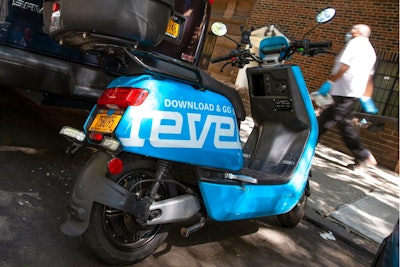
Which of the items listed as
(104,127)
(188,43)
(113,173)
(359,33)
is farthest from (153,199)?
(359,33)

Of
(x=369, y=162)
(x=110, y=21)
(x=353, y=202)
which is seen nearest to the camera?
(x=110, y=21)

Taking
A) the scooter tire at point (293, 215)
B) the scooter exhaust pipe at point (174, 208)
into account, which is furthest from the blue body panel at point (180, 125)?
the scooter tire at point (293, 215)

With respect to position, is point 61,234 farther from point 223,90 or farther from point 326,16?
point 326,16

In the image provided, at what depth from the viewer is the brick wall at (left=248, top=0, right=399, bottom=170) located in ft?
24.8

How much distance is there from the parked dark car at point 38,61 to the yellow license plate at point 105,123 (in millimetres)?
970

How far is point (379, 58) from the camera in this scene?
8062mm

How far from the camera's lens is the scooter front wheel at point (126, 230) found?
6.99 feet

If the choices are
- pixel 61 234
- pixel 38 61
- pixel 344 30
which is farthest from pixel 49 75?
pixel 344 30

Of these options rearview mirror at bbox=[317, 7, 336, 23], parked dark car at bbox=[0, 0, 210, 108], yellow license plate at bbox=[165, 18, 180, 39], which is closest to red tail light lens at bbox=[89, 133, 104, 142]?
yellow license plate at bbox=[165, 18, 180, 39]

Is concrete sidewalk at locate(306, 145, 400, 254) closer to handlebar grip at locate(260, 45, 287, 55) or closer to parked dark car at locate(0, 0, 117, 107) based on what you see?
handlebar grip at locate(260, 45, 287, 55)

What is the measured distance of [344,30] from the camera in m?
8.66

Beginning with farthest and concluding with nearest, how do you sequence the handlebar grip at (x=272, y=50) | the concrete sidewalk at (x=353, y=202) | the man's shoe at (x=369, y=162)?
1. the man's shoe at (x=369, y=162)
2. the concrete sidewalk at (x=353, y=202)
3. the handlebar grip at (x=272, y=50)

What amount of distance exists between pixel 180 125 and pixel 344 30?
7.75 metres

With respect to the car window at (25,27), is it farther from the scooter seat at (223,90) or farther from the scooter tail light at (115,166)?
the scooter tail light at (115,166)
